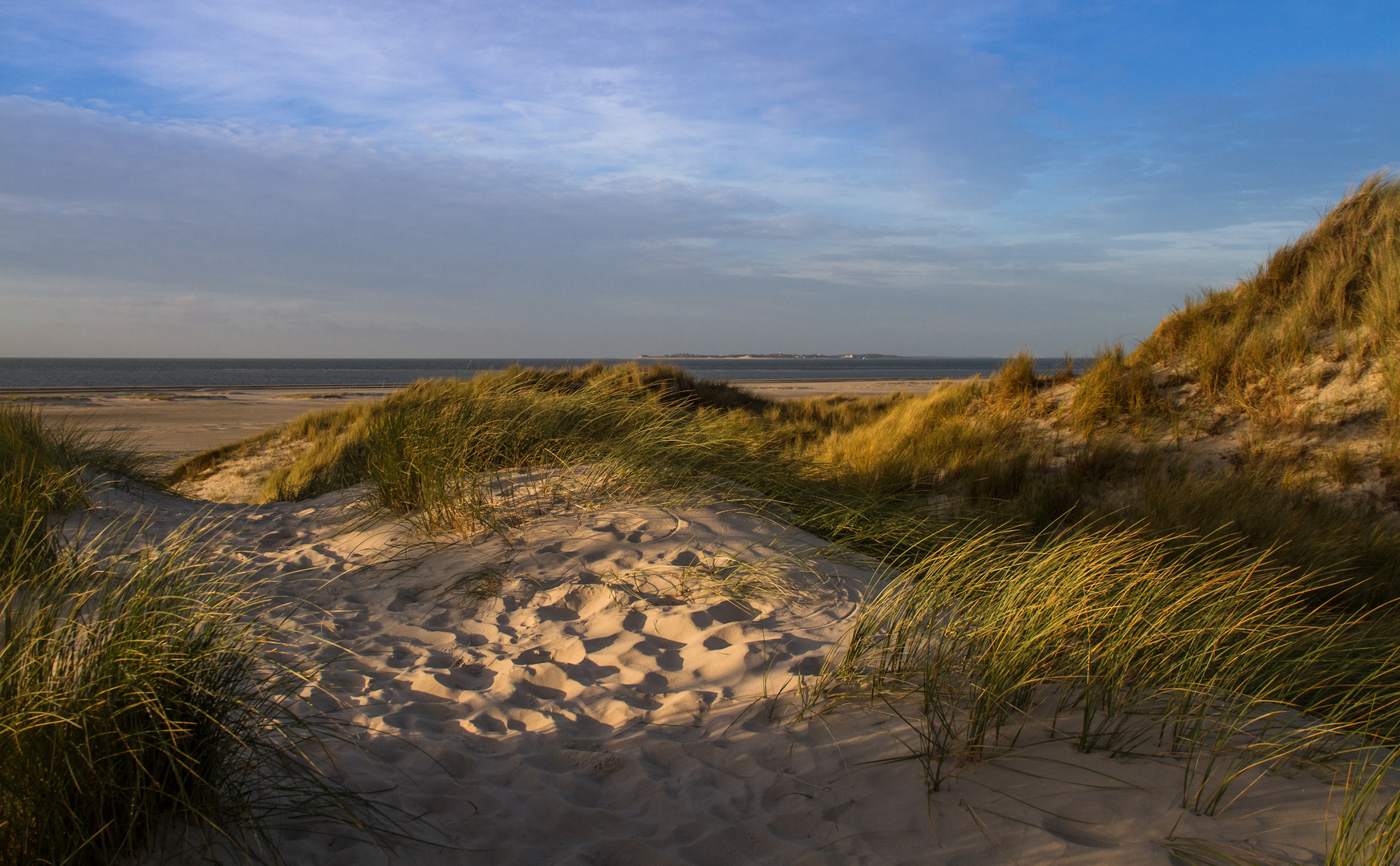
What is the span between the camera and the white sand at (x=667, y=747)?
207cm

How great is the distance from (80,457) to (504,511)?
4846 millimetres

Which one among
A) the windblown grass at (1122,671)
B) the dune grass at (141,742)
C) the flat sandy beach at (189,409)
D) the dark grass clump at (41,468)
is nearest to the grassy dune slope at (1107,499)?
the windblown grass at (1122,671)

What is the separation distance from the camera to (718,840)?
213 cm

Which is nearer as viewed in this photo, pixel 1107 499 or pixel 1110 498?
pixel 1107 499

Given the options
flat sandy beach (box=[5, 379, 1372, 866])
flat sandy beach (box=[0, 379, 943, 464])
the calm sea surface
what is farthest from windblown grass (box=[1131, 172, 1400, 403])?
flat sandy beach (box=[0, 379, 943, 464])

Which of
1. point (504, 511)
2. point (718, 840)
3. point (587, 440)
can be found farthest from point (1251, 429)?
point (718, 840)

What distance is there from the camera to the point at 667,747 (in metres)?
2.60

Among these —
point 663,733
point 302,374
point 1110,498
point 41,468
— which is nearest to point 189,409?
point 41,468

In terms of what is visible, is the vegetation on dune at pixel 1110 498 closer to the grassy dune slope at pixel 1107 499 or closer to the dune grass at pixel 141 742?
the grassy dune slope at pixel 1107 499

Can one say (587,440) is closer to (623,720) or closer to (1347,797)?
(623,720)

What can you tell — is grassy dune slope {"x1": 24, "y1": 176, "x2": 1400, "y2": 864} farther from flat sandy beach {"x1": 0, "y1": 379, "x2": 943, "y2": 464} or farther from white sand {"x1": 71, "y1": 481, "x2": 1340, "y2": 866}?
flat sandy beach {"x1": 0, "y1": 379, "x2": 943, "y2": 464}

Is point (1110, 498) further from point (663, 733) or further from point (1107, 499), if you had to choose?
point (663, 733)

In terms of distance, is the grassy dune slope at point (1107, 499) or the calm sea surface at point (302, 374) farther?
the calm sea surface at point (302, 374)

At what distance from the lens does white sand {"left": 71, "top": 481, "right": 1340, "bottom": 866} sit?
2070 millimetres
